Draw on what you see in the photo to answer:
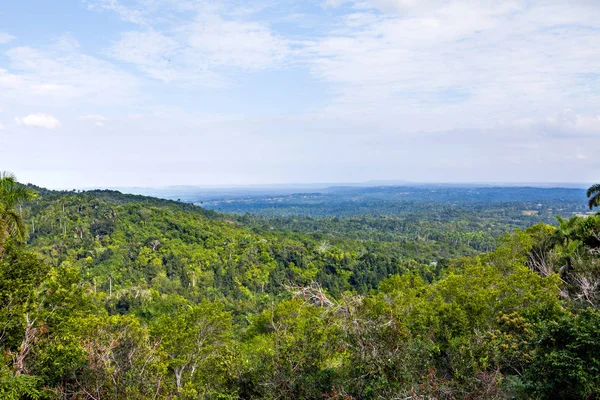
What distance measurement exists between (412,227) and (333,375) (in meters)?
158

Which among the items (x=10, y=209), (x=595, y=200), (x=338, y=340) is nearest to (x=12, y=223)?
(x=10, y=209)

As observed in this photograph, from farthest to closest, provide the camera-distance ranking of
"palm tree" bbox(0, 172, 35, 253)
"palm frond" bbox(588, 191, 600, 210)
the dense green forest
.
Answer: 1. "palm frond" bbox(588, 191, 600, 210)
2. "palm tree" bbox(0, 172, 35, 253)
3. the dense green forest

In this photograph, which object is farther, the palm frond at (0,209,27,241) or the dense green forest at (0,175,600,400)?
the palm frond at (0,209,27,241)

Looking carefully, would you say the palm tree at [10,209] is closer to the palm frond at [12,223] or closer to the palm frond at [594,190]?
the palm frond at [12,223]

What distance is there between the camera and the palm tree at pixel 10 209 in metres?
13.5

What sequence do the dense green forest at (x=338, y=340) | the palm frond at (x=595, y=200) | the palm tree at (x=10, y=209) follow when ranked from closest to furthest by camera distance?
the dense green forest at (x=338, y=340)
the palm tree at (x=10, y=209)
the palm frond at (x=595, y=200)

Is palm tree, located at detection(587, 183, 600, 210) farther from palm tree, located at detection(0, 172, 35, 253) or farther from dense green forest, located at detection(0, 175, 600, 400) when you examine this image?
palm tree, located at detection(0, 172, 35, 253)

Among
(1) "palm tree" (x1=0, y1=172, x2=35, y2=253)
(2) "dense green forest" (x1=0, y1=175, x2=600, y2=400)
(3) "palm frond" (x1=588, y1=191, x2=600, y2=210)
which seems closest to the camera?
(2) "dense green forest" (x1=0, y1=175, x2=600, y2=400)

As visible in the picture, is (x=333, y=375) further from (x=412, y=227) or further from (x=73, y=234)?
(x=412, y=227)

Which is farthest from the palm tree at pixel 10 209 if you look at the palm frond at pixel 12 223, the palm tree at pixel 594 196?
the palm tree at pixel 594 196

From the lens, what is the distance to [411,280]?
21406 millimetres

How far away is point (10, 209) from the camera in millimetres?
14117

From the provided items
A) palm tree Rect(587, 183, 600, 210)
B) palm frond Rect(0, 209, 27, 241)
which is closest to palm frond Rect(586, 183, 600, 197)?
palm tree Rect(587, 183, 600, 210)

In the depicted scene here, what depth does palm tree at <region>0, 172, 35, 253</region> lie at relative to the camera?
13.5 meters
